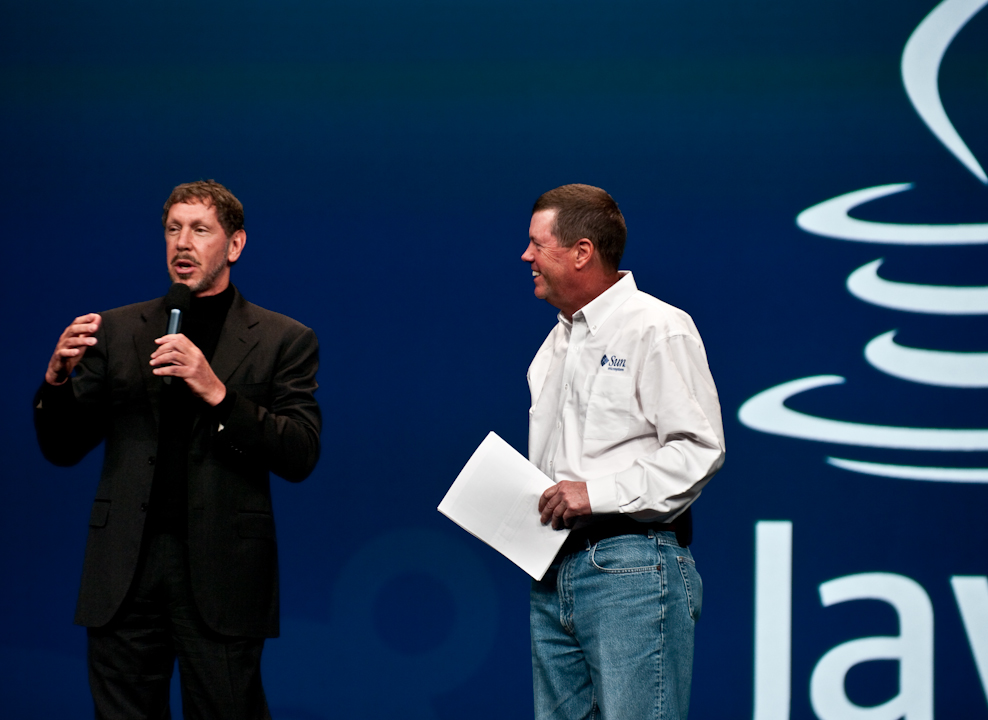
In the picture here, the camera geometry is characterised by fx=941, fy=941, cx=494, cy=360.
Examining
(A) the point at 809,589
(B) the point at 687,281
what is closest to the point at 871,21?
(B) the point at 687,281

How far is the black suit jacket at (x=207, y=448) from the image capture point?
1.83 m

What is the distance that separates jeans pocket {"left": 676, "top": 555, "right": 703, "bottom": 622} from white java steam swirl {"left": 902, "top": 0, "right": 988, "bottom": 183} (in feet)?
7.15

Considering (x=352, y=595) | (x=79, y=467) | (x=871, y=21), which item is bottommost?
(x=352, y=595)

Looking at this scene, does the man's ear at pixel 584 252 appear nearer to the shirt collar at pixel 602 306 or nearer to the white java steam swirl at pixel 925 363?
the shirt collar at pixel 602 306

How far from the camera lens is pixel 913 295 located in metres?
3.18

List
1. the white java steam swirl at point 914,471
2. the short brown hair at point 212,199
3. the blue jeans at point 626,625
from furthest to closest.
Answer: the white java steam swirl at point 914,471, the short brown hair at point 212,199, the blue jeans at point 626,625

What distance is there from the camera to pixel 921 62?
127 inches

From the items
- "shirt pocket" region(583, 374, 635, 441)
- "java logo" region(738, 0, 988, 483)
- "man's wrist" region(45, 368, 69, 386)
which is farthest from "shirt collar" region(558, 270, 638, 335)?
"java logo" region(738, 0, 988, 483)

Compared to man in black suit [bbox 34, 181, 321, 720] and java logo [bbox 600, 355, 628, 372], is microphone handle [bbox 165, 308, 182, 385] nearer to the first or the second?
man in black suit [bbox 34, 181, 321, 720]

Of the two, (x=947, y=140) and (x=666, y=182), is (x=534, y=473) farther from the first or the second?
(x=947, y=140)

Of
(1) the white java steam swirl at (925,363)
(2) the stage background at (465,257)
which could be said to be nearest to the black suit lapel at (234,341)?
(2) the stage background at (465,257)

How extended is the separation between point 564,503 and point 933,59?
2417 millimetres

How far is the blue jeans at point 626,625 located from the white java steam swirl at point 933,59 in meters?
2.20

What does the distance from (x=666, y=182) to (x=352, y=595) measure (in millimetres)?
1785
